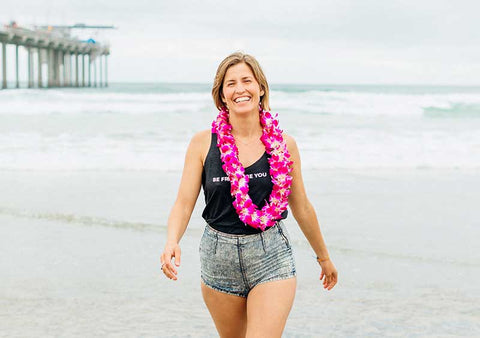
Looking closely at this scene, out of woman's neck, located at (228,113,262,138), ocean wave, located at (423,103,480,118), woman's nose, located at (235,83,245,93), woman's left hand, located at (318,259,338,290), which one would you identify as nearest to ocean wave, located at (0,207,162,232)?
woman's left hand, located at (318,259,338,290)

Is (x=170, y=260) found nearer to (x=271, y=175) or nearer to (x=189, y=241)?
(x=271, y=175)

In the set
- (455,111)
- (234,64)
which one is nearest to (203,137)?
(234,64)

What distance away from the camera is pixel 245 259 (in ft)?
8.91

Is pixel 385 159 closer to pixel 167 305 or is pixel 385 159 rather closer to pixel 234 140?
pixel 167 305

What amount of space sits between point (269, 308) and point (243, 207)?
411 millimetres

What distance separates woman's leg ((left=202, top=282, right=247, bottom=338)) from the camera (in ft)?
9.21

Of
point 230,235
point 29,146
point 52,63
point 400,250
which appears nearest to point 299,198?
point 230,235

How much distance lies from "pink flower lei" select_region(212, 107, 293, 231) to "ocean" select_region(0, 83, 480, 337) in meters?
1.52

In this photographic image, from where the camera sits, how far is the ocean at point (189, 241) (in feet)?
14.0

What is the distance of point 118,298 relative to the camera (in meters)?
4.65

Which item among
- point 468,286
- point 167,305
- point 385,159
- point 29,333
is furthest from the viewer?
point 385,159

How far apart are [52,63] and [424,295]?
2116 inches

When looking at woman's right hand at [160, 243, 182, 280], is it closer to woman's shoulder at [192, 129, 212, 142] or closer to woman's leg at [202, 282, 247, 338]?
woman's leg at [202, 282, 247, 338]

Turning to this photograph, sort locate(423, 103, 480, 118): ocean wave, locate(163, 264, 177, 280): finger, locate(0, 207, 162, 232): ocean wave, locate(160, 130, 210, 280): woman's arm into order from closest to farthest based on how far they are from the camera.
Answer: locate(163, 264, 177, 280): finger
locate(160, 130, 210, 280): woman's arm
locate(0, 207, 162, 232): ocean wave
locate(423, 103, 480, 118): ocean wave
